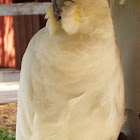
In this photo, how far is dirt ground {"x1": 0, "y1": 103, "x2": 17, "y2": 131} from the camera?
2.63 meters

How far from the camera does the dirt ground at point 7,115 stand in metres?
2.63

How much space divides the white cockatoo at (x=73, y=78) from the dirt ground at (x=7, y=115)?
177 centimetres

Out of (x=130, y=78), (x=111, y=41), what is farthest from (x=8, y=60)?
(x=111, y=41)

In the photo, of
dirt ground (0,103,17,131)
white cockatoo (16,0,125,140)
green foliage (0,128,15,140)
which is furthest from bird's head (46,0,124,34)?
dirt ground (0,103,17,131)

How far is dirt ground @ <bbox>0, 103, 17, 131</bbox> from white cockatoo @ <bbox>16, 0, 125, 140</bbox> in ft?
5.80

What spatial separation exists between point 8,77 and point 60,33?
2.49 meters

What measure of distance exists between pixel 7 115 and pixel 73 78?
204cm

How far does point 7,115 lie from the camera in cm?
276

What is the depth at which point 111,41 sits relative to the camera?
0.83 meters

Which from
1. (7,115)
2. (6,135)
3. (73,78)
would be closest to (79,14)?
(73,78)

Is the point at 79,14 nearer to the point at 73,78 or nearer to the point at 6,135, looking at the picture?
the point at 73,78

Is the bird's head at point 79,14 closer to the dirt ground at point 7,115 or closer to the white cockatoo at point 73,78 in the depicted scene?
the white cockatoo at point 73,78

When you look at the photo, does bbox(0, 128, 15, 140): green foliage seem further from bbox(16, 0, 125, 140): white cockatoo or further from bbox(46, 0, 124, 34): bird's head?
bbox(46, 0, 124, 34): bird's head

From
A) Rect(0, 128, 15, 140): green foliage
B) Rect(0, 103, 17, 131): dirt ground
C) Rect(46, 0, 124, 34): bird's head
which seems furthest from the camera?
Rect(0, 103, 17, 131): dirt ground
